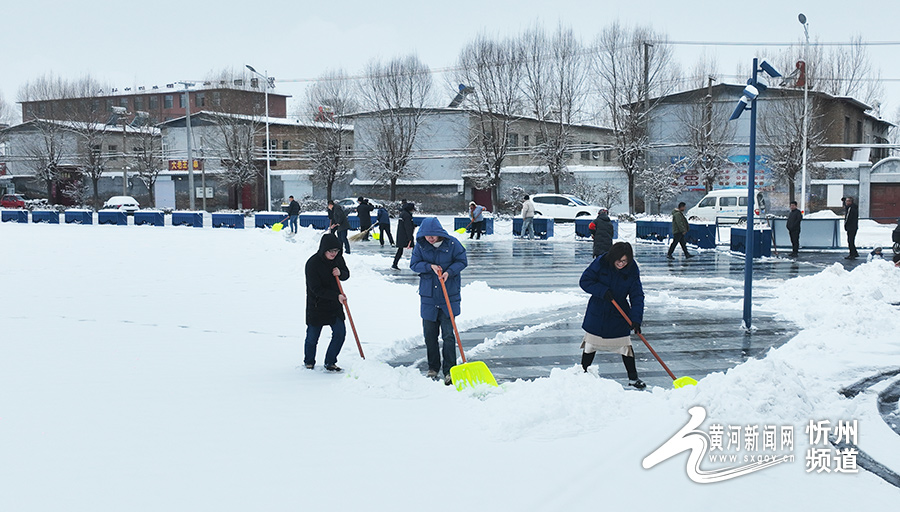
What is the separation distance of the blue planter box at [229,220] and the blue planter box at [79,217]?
7209 mm

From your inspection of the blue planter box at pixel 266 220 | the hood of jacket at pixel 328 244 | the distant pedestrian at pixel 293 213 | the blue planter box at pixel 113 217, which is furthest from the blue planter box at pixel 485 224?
the hood of jacket at pixel 328 244

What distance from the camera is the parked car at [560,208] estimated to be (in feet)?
110

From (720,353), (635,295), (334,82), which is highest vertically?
(334,82)

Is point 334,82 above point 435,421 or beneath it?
above

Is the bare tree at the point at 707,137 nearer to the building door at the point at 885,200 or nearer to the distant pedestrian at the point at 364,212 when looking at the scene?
the building door at the point at 885,200

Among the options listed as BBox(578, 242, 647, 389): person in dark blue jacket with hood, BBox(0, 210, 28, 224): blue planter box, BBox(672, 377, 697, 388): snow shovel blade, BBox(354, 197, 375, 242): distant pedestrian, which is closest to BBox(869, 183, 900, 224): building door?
BBox(354, 197, 375, 242): distant pedestrian

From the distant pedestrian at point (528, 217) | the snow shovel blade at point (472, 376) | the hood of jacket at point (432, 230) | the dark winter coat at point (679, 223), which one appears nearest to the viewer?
the snow shovel blade at point (472, 376)

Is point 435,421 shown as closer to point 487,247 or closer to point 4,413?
point 4,413

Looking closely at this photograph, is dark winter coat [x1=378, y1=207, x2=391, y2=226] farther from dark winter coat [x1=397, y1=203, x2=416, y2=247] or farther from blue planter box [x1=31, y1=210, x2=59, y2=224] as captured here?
blue planter box [x1=31, y1=210, x2=59, y2=224]

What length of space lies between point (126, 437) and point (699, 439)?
4.02 meters

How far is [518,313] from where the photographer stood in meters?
11.1

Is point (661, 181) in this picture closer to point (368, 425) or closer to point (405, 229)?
point (405, 229)

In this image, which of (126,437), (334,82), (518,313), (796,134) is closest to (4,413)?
(126,437)

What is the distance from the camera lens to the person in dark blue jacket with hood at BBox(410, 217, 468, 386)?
7.09m
